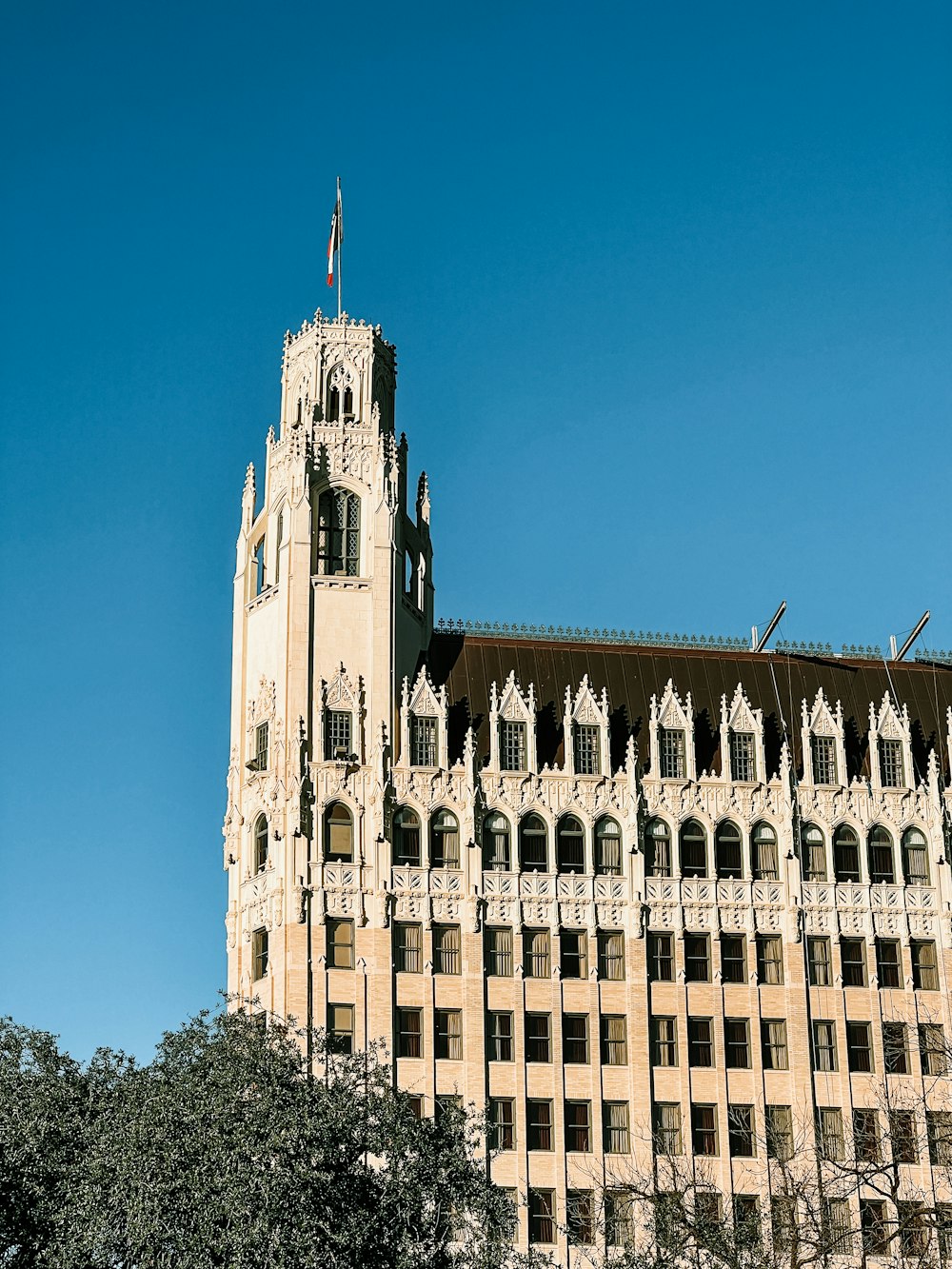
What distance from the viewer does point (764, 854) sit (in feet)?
386

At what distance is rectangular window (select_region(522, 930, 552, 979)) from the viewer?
114 m

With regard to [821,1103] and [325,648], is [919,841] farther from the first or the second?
[325,648]

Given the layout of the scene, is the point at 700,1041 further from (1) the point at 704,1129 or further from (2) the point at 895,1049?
(2) the point at 895,1049

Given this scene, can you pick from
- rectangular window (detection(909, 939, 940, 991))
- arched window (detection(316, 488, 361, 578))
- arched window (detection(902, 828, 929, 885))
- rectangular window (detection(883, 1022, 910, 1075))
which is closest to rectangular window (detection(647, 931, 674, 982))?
rectangular window (detection(883, 1022, 910, 1075))

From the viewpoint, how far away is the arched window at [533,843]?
115375 mm

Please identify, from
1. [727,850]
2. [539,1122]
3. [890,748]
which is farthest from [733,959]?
[890,748]

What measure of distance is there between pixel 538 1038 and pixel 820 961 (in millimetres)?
13732

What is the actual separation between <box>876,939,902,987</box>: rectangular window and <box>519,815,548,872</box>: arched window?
15.8 metres

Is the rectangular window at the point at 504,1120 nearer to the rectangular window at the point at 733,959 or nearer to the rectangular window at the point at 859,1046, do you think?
the rectangular window at the point at 733,959

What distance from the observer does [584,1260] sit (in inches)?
4269

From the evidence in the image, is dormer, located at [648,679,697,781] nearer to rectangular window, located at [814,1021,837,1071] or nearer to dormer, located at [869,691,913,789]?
dormer, located at [869,691,913,789]

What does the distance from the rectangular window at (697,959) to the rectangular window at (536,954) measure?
6331 mm

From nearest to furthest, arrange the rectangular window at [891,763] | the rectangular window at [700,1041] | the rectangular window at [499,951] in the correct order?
the rectangular window at [499,951], the rectangular window at [700,1041], the rectangular window at [891,763]

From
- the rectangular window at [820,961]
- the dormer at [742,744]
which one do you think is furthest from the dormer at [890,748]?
the rectangular window at [820,961]
